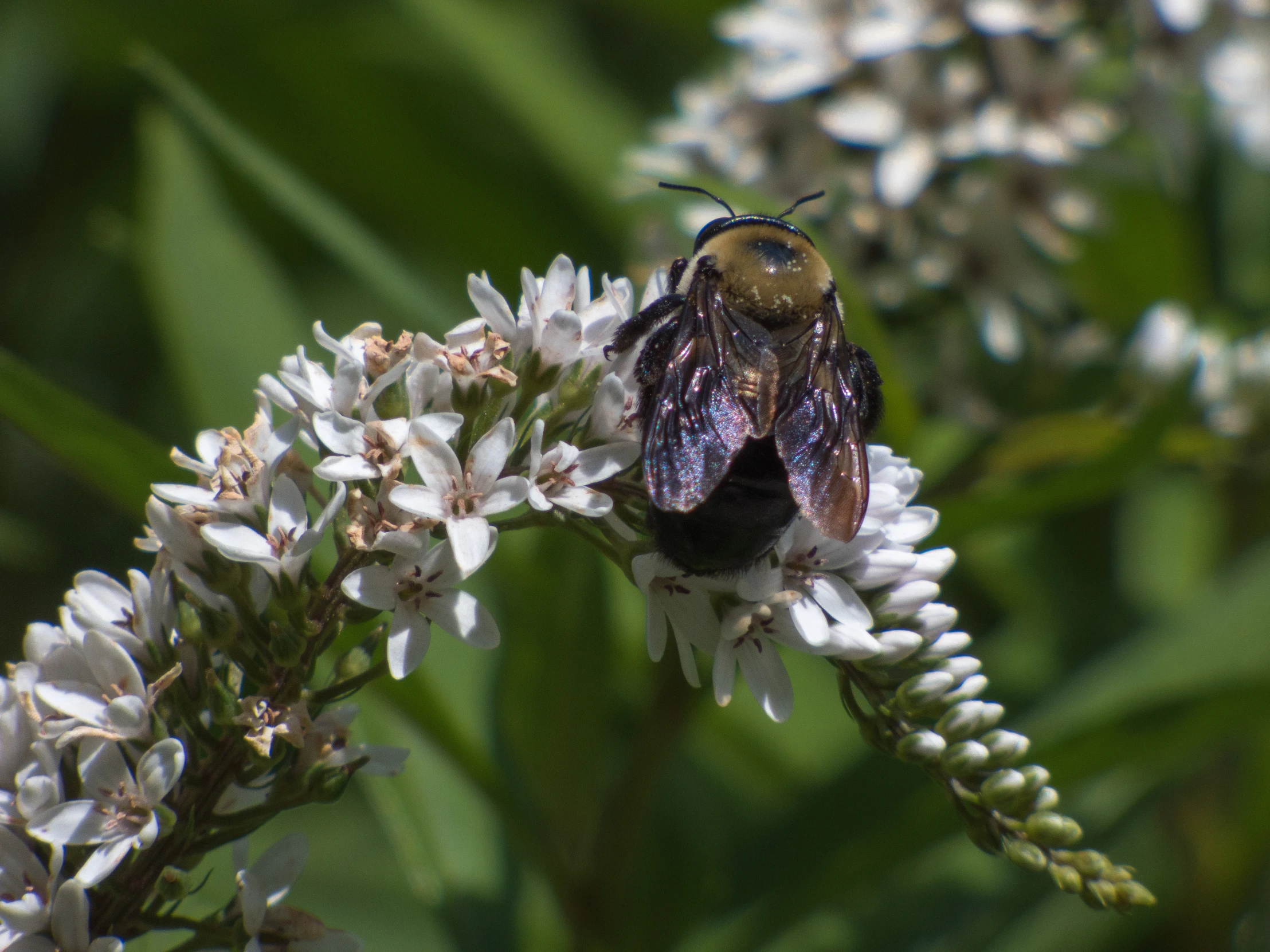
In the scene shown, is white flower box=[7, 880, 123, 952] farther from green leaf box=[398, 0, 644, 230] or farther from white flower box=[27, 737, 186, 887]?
green leaf box=[398, 0, 644, 230]

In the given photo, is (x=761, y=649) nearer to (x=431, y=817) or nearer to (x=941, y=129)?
(x=431, y=817)

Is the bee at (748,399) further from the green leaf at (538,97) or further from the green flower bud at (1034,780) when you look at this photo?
the green leaf at (538,97)

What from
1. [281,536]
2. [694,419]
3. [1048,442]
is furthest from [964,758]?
[1048,442]

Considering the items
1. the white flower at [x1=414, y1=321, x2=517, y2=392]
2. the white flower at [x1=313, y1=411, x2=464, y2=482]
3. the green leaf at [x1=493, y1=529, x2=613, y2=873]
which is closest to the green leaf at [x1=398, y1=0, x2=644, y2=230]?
the green leaf at [x1=493, y1=529, x2=613, y2=873]

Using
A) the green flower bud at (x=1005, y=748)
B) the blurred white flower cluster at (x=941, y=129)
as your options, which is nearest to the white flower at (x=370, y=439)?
the green flower bud at (x=1005, y=748)

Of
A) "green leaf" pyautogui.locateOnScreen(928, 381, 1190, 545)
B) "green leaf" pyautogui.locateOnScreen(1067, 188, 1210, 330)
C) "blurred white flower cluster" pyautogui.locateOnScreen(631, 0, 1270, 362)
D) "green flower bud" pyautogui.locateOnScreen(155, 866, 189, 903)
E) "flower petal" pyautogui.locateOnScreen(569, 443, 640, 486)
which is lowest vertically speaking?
"green flower bud" pyautogui.locateOnScreen(155, 866, 189, 903)

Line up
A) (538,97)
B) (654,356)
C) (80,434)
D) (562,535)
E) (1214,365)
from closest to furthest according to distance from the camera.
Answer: (654,356) < (80,434) < (562,535) < (1214,365) < (538,97)
